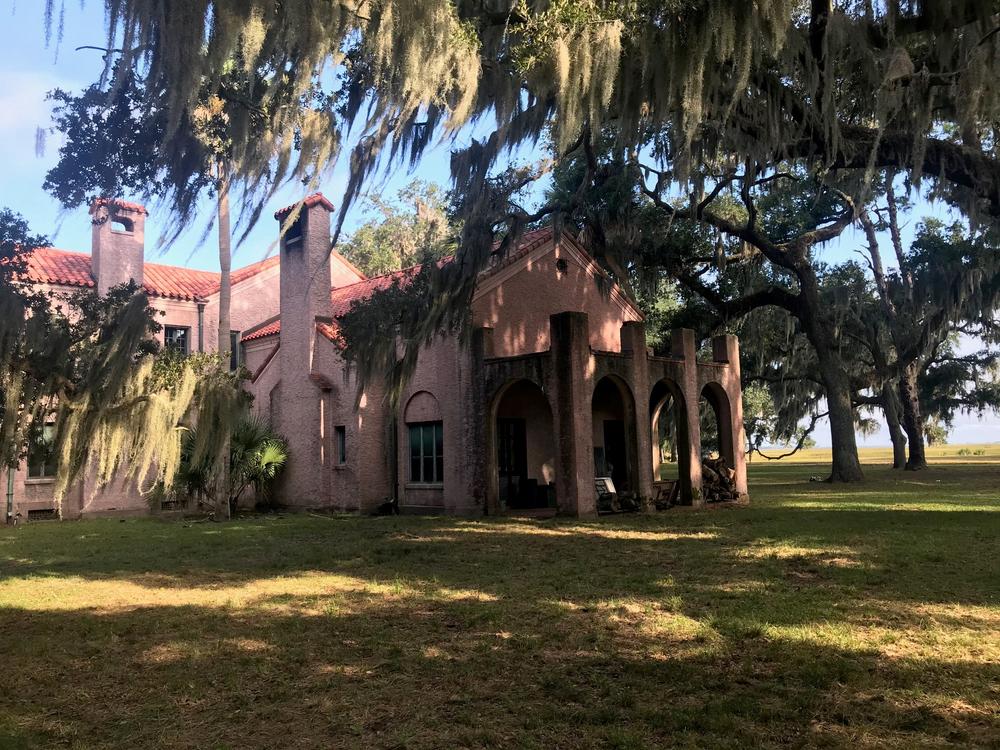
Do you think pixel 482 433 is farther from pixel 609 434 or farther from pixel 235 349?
pixel 235 349

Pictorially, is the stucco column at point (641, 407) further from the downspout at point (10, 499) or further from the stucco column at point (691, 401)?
the downspout at point (10, 499)

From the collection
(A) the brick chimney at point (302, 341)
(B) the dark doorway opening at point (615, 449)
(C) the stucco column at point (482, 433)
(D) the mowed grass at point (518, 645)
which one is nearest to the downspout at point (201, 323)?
(A) the brick chimney at point (302, 341)

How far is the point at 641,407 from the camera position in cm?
A: 1762

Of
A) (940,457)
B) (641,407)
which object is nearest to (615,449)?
(641,407)

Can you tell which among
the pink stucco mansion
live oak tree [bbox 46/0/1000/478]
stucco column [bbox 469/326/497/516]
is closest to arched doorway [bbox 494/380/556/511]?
the pink stucco mansion

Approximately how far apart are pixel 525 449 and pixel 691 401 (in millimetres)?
4477

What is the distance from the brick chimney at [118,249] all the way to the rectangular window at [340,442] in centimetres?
708

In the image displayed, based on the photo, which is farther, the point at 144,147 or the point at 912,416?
the point at 912,416

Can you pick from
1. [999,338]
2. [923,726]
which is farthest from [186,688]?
[999,338]

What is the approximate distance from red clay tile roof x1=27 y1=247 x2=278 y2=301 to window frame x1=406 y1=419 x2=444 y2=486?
6584 millimetres

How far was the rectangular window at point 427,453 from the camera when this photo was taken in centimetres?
1900

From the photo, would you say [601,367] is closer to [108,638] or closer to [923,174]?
[923,174]

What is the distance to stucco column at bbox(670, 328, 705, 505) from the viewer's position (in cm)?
1888

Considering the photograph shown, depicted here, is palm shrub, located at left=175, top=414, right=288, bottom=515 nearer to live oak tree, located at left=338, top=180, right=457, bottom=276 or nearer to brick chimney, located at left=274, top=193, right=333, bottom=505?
brick chimney, located at left=274, top=193, right=333, bottom=505
